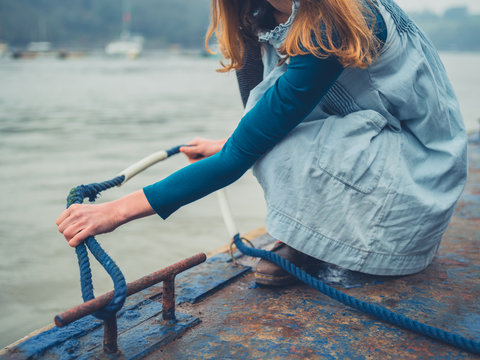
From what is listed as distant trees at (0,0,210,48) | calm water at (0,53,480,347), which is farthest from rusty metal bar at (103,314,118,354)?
distant trees at (0,0,210,48)

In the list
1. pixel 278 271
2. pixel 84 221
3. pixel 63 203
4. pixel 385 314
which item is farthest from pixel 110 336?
pixel 63 203

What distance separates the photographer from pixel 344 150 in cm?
119

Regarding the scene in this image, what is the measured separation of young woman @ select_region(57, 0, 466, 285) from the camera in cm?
108

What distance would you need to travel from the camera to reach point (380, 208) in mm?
1195

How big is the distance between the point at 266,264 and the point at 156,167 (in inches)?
148

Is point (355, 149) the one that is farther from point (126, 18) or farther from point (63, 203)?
point (126, 18)

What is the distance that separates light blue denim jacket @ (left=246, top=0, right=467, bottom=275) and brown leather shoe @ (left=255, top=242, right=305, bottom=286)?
5.6 inches

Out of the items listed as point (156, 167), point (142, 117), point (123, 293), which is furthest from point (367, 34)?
point (142, 117)

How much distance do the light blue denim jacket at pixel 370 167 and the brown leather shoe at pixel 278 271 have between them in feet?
0.46

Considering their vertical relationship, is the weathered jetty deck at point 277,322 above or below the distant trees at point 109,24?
below

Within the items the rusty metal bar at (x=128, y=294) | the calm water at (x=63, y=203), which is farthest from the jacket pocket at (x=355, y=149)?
the calm water at (x=63, y=203)

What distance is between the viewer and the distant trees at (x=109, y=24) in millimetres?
68875

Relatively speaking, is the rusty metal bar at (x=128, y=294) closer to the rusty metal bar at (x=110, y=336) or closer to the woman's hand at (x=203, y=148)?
the rusty metal bar at (x=110, y=336)

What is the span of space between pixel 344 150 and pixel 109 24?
301 feet
